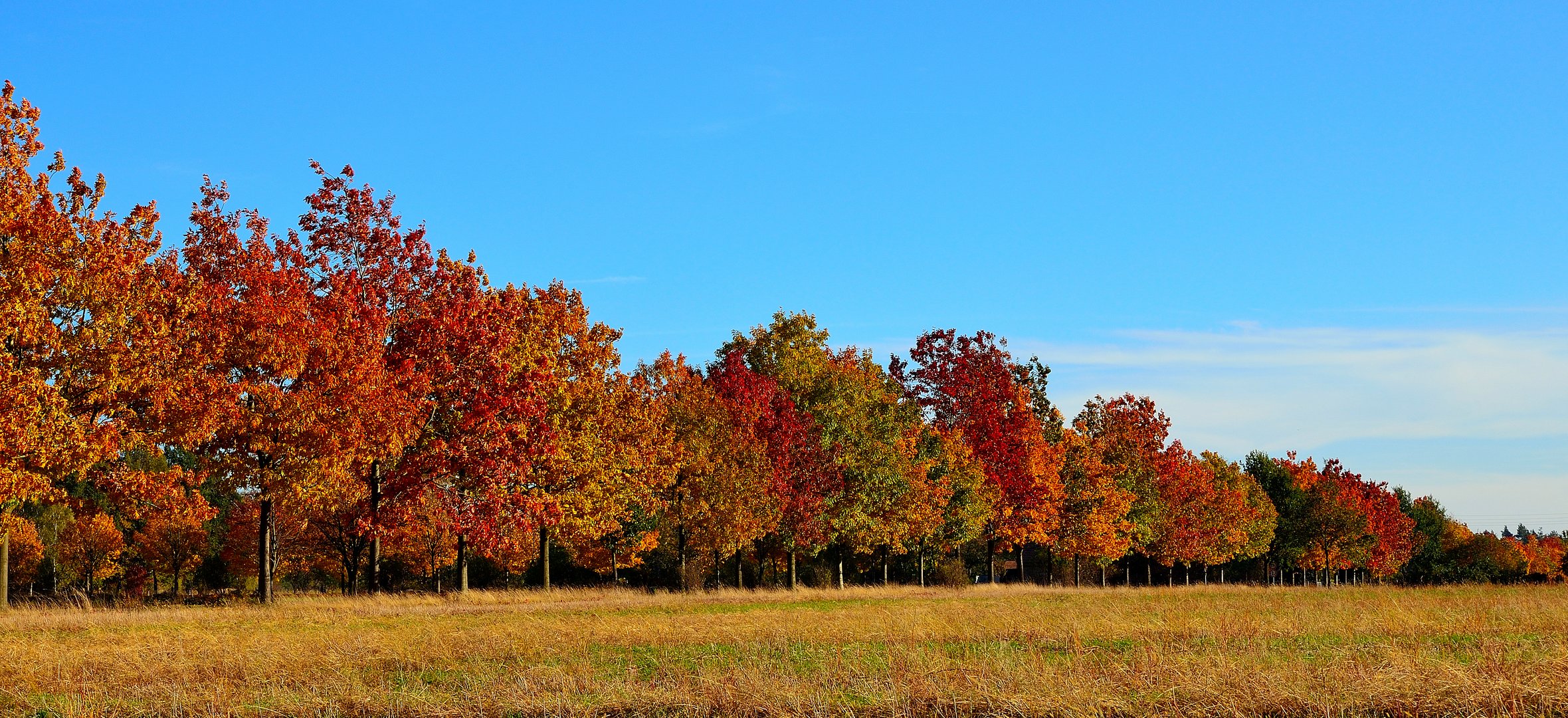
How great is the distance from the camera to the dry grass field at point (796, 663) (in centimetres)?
1250

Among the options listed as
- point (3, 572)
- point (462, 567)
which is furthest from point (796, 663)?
point (462, 567)

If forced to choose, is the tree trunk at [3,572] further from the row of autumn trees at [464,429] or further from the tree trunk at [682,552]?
the tree trunk at [682,552]

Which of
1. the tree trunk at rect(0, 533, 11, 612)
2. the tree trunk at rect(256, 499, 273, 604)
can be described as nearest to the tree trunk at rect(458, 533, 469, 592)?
the tree trunk at rect(256, 499, 273, 604)

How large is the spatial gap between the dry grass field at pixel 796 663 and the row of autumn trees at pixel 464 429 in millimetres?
4463

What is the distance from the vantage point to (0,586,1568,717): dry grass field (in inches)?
492

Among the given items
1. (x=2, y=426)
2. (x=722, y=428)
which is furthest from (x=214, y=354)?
(x=722, y=428)

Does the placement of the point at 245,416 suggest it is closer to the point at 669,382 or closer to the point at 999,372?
the point at 669,382

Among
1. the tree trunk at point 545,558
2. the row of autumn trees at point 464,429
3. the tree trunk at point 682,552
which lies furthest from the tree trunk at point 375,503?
the tree trunk at point 682,552

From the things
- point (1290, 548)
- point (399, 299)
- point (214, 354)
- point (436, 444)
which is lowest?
point (1290, 548)

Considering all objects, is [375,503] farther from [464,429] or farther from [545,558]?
[545,558]

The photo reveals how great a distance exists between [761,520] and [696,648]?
2628 centimetres

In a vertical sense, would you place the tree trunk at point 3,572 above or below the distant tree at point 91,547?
above

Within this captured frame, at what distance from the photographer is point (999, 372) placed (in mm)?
61938

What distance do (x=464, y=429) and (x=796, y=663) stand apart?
1927cm
